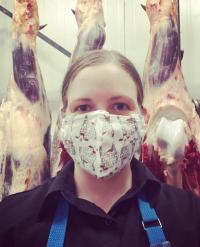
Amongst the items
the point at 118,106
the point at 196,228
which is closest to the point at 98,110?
the point at 118,106

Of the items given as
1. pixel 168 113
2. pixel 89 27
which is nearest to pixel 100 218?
pixel 168 113

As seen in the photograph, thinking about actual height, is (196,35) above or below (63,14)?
below

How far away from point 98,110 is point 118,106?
50mm

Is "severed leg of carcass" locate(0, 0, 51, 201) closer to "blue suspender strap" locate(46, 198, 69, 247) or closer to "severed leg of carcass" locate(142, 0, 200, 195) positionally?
"severed leg of carcass" locate(142, 0, 200, 195)

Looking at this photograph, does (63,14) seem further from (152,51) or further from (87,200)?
(87,200)

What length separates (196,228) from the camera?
824mm

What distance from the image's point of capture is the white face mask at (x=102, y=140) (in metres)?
0.84

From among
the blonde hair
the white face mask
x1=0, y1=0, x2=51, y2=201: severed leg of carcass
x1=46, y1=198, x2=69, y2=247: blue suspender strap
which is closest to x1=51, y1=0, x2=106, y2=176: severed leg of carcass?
x1=0, y1=0, x2=51, y2=201: severed leg of carcass

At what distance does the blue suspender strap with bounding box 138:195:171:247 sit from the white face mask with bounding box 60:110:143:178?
10 centimetres

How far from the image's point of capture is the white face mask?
84 centimetres

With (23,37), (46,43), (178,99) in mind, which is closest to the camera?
(178,99)

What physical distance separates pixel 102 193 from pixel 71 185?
2.9 inches

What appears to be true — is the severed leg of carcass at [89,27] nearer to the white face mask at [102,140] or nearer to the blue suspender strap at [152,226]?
the white face mask at [102,140]

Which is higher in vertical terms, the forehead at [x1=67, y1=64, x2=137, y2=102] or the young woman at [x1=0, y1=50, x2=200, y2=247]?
the forehead at [x1=67, y1=64, x2=137, y2=102]
